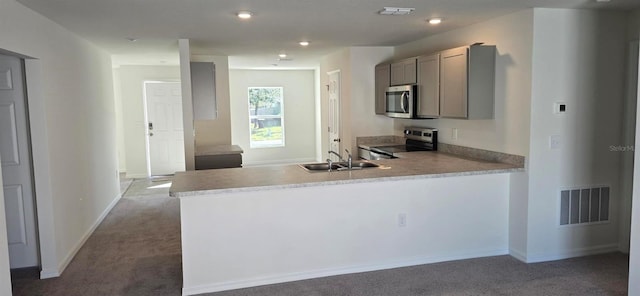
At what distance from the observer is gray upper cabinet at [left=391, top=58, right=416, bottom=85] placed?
189 inches

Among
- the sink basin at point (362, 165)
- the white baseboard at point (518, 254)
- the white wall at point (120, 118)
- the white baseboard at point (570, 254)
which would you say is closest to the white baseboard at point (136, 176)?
the white wall at point (120, 118)

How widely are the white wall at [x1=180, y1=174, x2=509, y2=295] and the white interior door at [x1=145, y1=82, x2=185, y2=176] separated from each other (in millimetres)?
5678

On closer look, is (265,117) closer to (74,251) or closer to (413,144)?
(413,144)

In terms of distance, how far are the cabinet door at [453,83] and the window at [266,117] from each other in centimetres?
586

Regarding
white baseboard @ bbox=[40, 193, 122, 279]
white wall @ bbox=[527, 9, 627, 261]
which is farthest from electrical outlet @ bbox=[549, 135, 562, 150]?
white baseboard @ bbox=[40, 193, 122, 279]

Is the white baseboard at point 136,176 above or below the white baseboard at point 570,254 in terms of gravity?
above

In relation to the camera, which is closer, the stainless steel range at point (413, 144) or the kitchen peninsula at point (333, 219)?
the kitchen peninsula at point (333, 219)

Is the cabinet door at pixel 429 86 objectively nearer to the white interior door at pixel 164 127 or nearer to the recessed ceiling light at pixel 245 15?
the recessed ceiling light at pixel 245 15

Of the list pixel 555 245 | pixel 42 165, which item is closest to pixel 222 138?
pixel 42 165

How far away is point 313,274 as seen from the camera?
3.50m

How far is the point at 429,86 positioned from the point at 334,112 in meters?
2.41

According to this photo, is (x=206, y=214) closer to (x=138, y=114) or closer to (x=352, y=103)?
(x=352, y=103)

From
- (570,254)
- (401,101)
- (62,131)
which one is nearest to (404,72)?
(401,101)

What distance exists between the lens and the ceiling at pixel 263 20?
3238 mm
